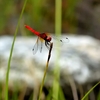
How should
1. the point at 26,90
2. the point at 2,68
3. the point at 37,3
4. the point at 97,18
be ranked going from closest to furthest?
the point at 26,90 < the point at 2,68 < the point at 37,3 < the point at 97,18

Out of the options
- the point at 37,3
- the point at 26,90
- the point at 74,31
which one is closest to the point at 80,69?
the point at 26,90

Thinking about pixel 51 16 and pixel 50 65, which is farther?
pixel 51 16

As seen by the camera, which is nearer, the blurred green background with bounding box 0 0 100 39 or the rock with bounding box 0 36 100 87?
the rock with bounding box 0 36 100 87

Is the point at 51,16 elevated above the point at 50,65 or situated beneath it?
elevated above

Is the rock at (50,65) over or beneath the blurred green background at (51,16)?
beneath

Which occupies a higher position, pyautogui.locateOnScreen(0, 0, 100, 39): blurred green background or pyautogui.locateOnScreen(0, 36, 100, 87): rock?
pyautogui.locateOnScreen(0, 0, 100, 39): blurred green background

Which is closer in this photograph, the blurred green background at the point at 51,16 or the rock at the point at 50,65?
the rock at the point at 50,65

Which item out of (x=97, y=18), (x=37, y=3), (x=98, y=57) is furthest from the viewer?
(x=97, y=18)

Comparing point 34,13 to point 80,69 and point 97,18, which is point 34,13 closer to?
point 97,18
